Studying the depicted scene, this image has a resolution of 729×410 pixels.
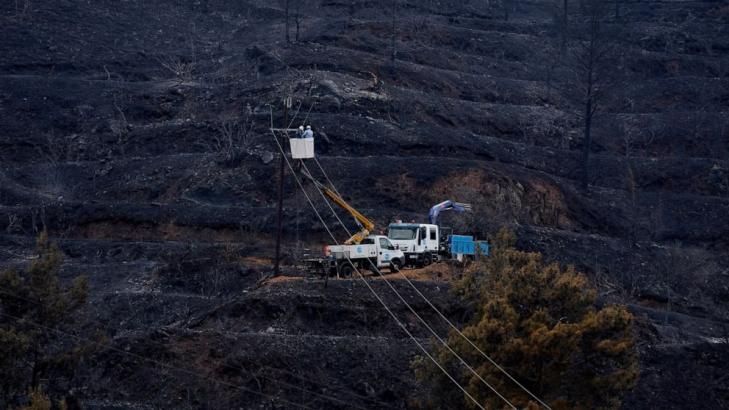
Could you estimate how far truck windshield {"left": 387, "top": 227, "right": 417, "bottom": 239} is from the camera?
118ft

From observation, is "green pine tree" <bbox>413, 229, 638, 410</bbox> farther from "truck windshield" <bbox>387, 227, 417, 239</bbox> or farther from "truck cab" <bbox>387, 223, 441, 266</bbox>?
"truck windshield" <bbox>387, 227, 417, 239</bbox>

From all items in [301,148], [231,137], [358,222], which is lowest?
[358,222]

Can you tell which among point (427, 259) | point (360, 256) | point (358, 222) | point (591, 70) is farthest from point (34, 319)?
point (591, 70)

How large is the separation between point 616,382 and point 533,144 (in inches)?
1145

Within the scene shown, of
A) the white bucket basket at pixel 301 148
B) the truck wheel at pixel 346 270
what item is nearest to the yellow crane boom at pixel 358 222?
the truck wheel at pixel 346 270

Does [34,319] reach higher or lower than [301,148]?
lower

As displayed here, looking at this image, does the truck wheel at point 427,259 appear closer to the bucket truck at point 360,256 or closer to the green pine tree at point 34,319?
the bucket truck at point 360,256

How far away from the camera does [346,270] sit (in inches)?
1300

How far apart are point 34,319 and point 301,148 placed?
39.0 ft

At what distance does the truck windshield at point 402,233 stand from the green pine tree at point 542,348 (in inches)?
406

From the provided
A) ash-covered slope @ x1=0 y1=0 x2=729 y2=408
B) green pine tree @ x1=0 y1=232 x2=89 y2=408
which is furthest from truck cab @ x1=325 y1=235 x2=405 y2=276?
green pine tree @ x1=0 y1=232 x2=89 y2=408

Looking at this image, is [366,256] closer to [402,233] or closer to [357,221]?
[357,221]

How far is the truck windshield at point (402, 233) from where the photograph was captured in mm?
36031

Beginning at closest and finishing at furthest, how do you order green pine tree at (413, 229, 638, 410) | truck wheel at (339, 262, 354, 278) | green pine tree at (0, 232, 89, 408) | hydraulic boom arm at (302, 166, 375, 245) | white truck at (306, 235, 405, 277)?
green pine tree at (413, 229, 638, 410) → green pine tree at (0, 232, 89, 408) → white truck at (306, 235, 405, 277) → truck wheel at (339, 262, 354, 278) → hydraulic boom arm at (302, 166, 375, 245)
